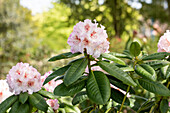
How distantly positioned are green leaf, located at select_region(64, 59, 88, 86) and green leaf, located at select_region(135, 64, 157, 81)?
0.86 ft

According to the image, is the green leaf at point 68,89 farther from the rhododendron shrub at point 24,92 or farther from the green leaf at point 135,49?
the green leaf at point 135,49

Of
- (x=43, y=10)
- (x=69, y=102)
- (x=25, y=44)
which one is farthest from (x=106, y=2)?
(x=69, y=102)

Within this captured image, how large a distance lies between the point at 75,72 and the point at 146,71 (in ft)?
1.13

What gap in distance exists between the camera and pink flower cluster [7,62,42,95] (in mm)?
1049

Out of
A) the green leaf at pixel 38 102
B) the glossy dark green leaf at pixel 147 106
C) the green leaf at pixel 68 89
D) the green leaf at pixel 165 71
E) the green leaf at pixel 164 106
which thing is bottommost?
the glossy dark green leaf at pixel 147 106

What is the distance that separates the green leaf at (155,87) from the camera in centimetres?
100

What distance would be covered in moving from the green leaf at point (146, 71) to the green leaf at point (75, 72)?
10.3 inches

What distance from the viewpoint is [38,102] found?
1.01 meters

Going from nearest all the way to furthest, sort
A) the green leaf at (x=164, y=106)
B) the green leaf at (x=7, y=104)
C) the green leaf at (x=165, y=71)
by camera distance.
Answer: the green leaf at (x=7, y=104) → the green leaf at (x=165, y=71) → the green leaf at (x=164, y=106)

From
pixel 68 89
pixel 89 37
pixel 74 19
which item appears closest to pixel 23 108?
pixel 68 89

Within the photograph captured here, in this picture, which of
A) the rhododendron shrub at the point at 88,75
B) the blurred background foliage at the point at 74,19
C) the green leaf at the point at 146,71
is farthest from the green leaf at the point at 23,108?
the blurred background foliage at the point at 74,19

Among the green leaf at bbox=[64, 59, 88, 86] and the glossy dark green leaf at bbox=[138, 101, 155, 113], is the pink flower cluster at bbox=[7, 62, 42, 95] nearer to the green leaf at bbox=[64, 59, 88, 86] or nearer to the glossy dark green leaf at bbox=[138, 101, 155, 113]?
the green leaf at bbox=[64, 59, 88, 86]

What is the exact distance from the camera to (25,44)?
12.7 meters

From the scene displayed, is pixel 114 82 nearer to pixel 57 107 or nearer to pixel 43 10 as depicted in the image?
pixel 57 107
